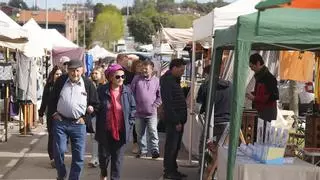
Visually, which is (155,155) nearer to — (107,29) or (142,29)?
(142,29)

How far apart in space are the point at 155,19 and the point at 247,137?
243 feet

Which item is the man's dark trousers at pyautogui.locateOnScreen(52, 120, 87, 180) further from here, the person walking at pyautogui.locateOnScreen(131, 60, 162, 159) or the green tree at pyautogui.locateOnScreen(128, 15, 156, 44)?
the green tree at pyautogui.locateOnScreen(128, 15, 156, 44)

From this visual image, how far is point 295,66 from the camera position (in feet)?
40.7

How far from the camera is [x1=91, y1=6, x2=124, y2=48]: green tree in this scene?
102 meters

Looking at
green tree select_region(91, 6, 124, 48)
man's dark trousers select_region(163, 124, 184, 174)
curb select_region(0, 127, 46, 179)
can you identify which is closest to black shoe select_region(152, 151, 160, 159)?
man's dark trousers select_region(163, 124, 184, 174)

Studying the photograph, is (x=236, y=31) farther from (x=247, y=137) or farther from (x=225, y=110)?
(x=225, y=110)

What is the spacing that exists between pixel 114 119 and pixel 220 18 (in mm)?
2361

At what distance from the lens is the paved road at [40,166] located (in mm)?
9414

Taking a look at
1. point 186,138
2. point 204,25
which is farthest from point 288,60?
point 204,25

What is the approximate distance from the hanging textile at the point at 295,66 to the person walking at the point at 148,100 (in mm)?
3166

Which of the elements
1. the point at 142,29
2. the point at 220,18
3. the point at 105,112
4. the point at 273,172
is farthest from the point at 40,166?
the point at 142,29

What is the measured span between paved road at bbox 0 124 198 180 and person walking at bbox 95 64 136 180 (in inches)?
59.7

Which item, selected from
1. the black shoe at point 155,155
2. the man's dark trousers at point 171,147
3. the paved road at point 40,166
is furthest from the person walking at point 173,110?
the black shoe at point 155,155

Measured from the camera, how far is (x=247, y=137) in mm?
7766
